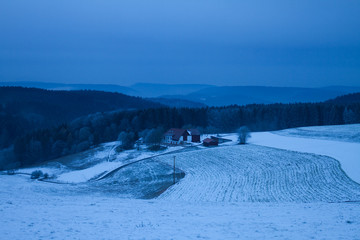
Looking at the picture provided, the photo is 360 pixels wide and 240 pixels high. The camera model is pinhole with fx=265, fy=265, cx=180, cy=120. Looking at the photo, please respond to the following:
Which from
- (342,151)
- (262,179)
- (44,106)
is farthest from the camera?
(44,106)

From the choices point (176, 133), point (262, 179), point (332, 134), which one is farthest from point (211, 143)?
point (332, 134)

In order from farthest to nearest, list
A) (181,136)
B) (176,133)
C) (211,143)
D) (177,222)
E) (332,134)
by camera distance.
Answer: (176,133)
(181,136)
(332,134)
(211,143)
(177,222)

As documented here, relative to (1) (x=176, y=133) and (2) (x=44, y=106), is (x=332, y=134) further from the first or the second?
(2) (x=44, y=106)

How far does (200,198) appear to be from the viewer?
22.2 meters

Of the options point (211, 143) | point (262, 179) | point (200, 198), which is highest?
point (211, 143)

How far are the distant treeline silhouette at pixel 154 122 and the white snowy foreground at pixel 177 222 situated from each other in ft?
150

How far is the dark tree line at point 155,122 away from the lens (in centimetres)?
6378

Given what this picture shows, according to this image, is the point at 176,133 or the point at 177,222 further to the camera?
the point at 176,133

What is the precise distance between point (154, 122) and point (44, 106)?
9290 cm

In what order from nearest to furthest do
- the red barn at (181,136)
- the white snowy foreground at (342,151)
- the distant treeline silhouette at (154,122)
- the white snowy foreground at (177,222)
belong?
the white snowy foreground at (177,222), the white snowy foreground at (342,151), the red barn at (181,136), the distant treeline silhouette at (154,122)

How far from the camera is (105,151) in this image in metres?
52.3

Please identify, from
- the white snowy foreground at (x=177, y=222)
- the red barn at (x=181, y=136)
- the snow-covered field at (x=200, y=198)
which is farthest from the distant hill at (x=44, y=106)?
the white snowy foreground at (x=177, y=222)

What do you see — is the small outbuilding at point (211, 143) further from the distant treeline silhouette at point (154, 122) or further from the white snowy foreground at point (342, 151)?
the distant treeline silhouette at point (154, 122)

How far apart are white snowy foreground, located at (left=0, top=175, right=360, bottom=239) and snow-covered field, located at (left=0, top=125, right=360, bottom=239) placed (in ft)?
0.14
